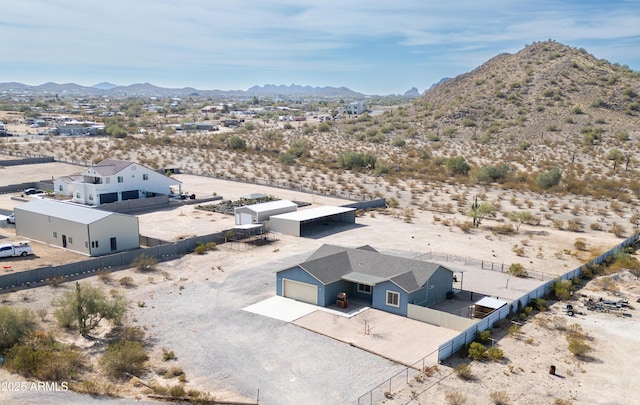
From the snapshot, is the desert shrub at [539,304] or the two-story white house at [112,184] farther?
the two-story white house at [112,184]

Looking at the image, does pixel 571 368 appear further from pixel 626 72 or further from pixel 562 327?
pixel 626 72

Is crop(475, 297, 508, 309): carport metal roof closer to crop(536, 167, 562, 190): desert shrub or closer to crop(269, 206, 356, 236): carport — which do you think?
crop(269, 206, 356, 236): carport

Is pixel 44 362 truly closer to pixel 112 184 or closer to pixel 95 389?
pixel 95 389

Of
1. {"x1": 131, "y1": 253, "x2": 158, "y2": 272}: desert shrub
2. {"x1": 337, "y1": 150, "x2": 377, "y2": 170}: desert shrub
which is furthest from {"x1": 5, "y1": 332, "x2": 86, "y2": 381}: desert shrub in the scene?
{"x1": 337, "y1": 150, "x2": 377, "y2": 170}: desert shrub

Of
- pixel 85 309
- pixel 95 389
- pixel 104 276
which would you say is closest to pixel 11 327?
pixel 85 309

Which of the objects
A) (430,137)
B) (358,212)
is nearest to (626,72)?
(430,137)

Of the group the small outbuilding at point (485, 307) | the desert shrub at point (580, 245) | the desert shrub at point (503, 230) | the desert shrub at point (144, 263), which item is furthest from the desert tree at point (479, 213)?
the desert shrub at point (144, 263)

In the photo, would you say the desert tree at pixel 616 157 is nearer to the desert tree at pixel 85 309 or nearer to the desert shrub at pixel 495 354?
the desert shrub at pixel 495 354

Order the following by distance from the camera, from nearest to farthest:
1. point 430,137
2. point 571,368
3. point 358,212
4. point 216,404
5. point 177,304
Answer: point 216,404 < point 571,368 < point 177,304 < point 358,212 < point 430,137
